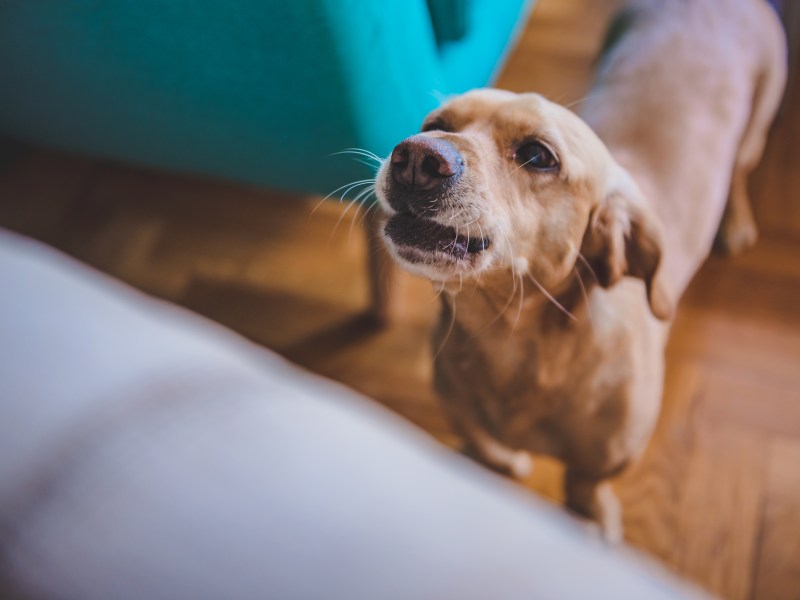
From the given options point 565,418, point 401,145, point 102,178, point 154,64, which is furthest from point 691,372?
point 102,178

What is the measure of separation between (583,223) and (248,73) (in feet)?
1.52

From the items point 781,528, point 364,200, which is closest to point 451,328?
point 364,200

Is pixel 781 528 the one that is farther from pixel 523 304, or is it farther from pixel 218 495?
pixel 218 495

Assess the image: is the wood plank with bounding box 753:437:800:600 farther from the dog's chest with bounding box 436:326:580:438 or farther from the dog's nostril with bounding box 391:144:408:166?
the dog's nostril with bounding box 391:144:408:166

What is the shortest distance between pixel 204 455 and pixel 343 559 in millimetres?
93

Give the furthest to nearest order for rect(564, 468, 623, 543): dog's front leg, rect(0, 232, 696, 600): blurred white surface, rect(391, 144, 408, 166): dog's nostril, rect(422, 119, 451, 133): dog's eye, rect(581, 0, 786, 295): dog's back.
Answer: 1. rect(564, 468, 623, 543): dog's front leg
2. rect(581, 0, 786, 295): dog's back
3. rect(422, 119, 451, 133): dog's eye
4. rect(391, 144, 408, 166): dog's nostril
5. rect(0, 232, 696, 600): blurred white surface

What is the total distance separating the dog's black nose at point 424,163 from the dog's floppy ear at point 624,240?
0.67ft

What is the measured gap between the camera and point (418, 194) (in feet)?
2.27

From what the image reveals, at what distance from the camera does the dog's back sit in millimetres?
1022

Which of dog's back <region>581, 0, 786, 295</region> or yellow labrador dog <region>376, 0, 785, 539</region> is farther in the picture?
dog's back <region>581, 0, 786, 295</region>

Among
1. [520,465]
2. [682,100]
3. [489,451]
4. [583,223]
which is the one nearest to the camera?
[583,223]

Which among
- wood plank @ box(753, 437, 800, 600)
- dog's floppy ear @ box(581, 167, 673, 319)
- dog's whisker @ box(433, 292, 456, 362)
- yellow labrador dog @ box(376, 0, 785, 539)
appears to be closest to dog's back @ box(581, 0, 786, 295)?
yellow labrador dog @ box(376, 0, 785, 539)

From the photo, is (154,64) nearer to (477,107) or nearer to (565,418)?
(477,107)

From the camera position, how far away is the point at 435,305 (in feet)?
4.89
